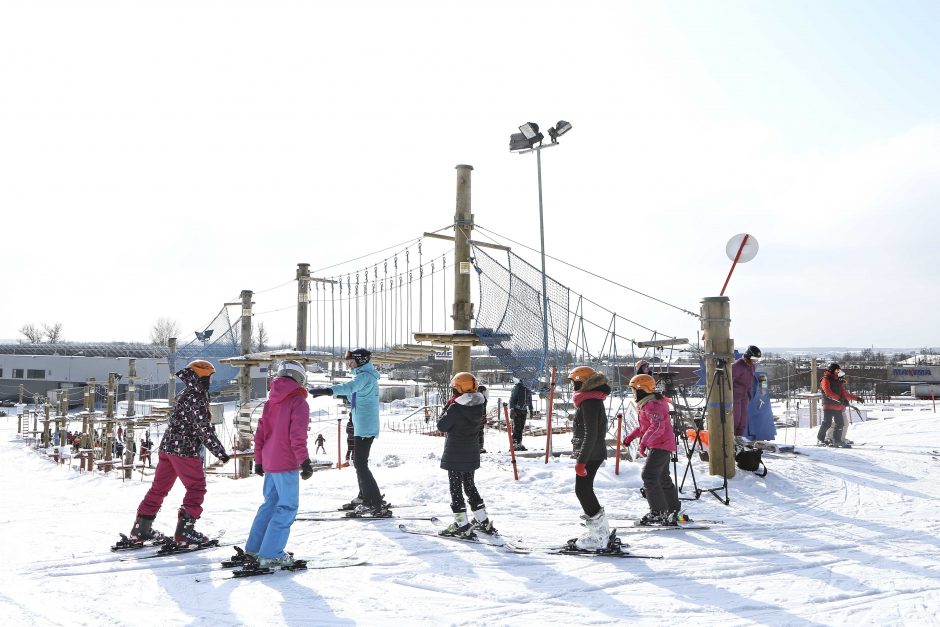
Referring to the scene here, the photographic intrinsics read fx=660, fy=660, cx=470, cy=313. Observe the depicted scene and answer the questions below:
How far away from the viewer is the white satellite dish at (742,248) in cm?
901

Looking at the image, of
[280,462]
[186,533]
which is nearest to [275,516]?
[280,462]

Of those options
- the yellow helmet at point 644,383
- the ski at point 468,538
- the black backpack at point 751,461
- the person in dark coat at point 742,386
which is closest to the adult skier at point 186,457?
the ski at point 468,538

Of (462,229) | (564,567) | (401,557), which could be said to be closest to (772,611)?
(564,567)

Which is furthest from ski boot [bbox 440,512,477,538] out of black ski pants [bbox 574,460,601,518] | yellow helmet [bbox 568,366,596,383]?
yellow helmet [bbox 568,366,596,383]

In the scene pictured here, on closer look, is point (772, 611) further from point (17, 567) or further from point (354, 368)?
point (17, 567)

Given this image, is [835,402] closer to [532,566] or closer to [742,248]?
[742,248]

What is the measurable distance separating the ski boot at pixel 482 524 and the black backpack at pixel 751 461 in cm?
429

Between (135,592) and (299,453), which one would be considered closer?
(135,592)

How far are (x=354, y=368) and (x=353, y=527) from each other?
172 centimetres

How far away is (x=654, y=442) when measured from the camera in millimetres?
6730

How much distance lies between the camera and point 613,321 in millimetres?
10867

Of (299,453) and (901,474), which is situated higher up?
(299,453)

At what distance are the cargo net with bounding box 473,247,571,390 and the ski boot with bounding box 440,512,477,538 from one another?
396cm

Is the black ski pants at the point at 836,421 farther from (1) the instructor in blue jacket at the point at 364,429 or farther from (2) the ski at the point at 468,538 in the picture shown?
(1) the instructor in blue jacket at the point at 364,429
